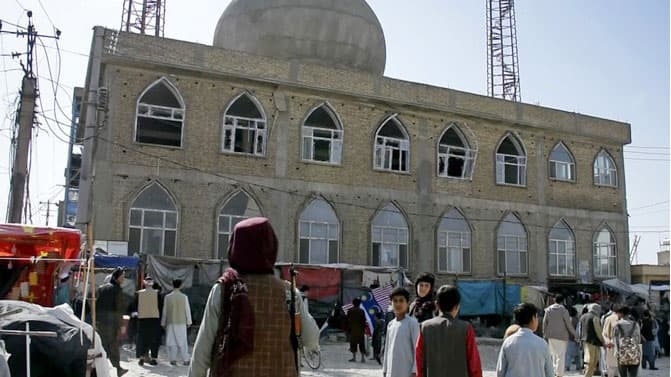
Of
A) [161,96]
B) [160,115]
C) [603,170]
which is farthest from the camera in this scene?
[603,170]

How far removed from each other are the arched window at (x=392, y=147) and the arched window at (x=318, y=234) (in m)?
2.34

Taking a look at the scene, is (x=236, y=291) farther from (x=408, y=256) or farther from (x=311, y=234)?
(x=408, y=256)

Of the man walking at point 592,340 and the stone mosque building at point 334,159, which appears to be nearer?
the man walking at point 592,340

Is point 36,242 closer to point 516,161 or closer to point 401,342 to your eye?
point 401,342

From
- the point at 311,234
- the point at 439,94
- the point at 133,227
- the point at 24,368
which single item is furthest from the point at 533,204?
the point at 24,368

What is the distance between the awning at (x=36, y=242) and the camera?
8664 millimetres

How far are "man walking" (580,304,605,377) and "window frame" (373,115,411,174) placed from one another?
10.3m

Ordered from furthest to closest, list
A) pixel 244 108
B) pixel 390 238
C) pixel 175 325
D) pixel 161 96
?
pixel 390 238 < pixel 244 108 < pixel 161 96 < pixel 175 325

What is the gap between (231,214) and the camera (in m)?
18.2

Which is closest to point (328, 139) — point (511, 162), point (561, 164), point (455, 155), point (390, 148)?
point (390, 148)

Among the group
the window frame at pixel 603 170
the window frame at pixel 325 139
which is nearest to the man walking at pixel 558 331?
the window frame at pixel 325 139

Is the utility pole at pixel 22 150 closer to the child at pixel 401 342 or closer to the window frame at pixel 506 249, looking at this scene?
the child at pixel 401 342

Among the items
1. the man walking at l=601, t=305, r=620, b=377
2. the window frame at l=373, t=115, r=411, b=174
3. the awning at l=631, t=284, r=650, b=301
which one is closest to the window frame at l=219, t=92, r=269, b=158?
the window frame at l=373, t=115, r=411, b=174

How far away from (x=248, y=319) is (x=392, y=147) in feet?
58.7
